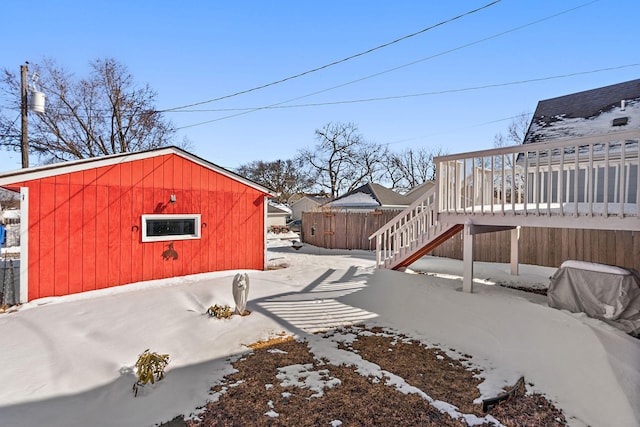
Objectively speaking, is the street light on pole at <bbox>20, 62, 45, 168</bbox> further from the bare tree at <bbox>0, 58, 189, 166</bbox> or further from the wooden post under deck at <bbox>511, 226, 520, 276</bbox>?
the wooden post under deck at <bbox>511, 226, 520, 276</bbox>

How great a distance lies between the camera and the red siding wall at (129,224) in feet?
18.8

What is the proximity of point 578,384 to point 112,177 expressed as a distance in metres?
7.47

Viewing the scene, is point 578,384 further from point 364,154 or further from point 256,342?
point 364,154

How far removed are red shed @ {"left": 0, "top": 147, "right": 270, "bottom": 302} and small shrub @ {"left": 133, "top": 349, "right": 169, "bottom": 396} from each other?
12.7 feet

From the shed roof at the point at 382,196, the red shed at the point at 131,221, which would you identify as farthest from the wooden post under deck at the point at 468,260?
the shed roof at the point at 382,196

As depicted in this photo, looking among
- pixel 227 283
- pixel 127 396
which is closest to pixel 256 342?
pixel 127 396

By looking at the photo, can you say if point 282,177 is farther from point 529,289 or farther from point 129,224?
point 529,289

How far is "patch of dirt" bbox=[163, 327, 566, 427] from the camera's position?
8.60 ft

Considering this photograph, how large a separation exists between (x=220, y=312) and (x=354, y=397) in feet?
8.56

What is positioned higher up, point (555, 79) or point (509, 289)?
point (555, 79)

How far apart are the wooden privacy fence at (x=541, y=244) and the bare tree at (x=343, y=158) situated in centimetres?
2149

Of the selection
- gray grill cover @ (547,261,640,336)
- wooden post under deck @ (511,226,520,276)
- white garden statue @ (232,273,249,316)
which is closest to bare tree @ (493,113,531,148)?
wooden post under deck @ (511,226,520,276)

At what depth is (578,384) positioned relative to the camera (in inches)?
121

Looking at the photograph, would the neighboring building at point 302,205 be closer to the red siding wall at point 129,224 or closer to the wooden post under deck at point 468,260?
the red siding wall at point 129,224
